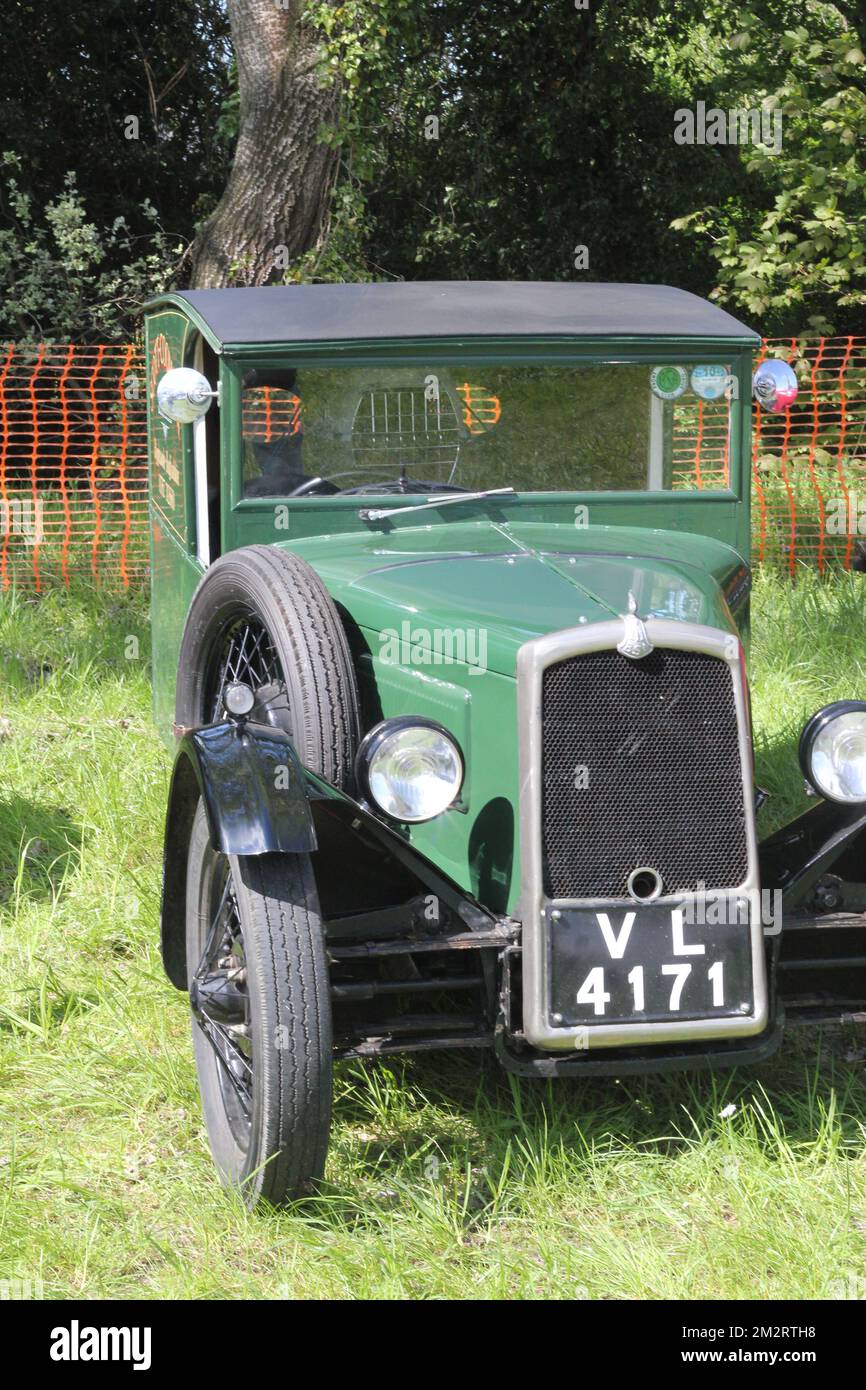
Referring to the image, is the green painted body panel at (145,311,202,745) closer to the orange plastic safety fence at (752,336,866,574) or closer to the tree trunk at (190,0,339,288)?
the orange plastic safety fence at (752,336,866,574)

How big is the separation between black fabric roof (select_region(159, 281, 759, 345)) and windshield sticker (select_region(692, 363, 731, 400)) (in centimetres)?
10

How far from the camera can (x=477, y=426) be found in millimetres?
3947

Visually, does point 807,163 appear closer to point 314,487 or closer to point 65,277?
point 65,277

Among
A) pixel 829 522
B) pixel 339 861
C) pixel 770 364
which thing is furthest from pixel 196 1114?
pixel 829 522

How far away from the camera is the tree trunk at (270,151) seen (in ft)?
32.5

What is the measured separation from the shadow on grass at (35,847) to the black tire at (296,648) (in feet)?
4.07

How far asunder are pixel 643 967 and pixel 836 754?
26.5 inches

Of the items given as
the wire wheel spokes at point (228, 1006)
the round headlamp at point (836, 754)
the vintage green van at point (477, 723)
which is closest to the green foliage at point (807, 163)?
the vintage green van at point (477, 723)

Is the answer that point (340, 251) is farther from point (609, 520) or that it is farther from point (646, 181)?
point (609, 520)

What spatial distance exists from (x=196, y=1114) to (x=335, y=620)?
1.16 m

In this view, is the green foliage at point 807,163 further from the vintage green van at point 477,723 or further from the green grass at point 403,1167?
the green grass at point 403,1167

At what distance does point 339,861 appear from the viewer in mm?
2951

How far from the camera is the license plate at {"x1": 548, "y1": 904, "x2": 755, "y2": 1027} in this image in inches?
105

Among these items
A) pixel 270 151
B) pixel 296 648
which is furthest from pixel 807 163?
pixel 296 648
